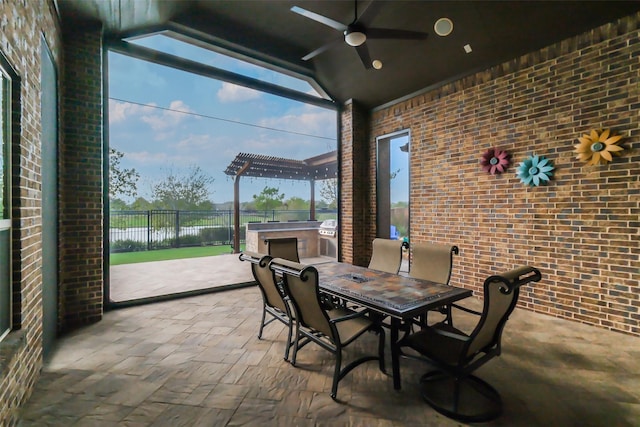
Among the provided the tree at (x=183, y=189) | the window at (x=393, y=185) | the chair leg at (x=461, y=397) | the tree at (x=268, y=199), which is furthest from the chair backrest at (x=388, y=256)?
the tree at (x=268, y=199)

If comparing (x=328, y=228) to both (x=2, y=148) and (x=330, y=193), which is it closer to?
(x=330, y=193)

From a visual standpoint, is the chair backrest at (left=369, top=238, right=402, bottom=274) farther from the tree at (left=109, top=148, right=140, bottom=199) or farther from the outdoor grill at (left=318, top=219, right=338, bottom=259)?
the outdoor grill at (left=318, top=219, right=338, bottom=259)

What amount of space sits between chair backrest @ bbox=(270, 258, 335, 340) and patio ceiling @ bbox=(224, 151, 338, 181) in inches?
200

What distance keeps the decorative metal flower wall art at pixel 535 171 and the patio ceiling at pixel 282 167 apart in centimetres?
407

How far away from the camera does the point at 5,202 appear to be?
70.7 inches

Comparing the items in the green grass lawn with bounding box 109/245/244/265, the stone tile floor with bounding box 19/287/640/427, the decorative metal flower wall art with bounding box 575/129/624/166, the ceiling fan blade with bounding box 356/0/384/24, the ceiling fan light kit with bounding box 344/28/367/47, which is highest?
the ceiling fan blade with bounding box 356/0/384/24

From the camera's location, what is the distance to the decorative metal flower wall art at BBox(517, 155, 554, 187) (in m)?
3.40

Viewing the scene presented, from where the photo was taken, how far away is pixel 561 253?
3.35m

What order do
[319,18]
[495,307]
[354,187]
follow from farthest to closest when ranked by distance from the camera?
[354,187]
[319,18]
[495,307]

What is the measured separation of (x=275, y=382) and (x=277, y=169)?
6972mm

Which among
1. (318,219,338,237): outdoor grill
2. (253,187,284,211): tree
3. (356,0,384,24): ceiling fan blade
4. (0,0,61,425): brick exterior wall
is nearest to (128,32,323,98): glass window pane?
(0,0,61,425): brick exterior wall

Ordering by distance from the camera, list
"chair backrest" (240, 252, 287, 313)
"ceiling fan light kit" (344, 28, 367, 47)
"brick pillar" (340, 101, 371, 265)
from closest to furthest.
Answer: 1. "chair backrest" (240, 252, 287, 313)
2. "ceiling fan light kit" (344, 28, 367, 47)
3. "brick pillar" (340, 101, 371, 265)

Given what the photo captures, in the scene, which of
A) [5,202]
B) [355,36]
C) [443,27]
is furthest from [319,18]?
[5,202]

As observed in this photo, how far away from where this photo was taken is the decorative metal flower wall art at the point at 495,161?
3.78m
